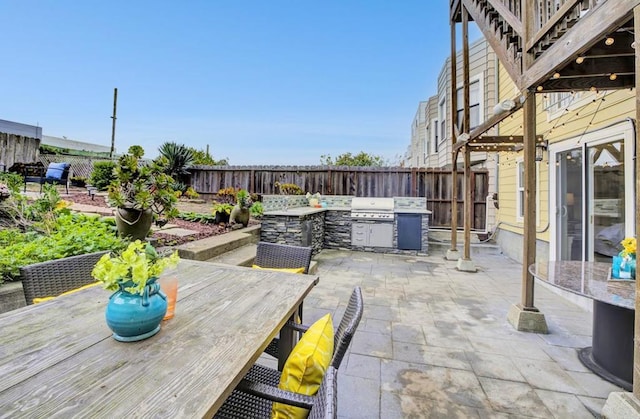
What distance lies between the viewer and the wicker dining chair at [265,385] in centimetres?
Answer: 101

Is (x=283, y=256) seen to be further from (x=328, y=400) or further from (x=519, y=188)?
(x=519, y=188)

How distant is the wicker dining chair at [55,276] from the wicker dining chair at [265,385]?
1.20 meters

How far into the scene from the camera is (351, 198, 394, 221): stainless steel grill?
21.7 ft

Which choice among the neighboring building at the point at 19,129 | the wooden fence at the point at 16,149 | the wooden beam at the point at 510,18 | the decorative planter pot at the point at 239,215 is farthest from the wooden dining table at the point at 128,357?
the neighboring building at the point at 19,129

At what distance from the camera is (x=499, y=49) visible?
11.2 feet

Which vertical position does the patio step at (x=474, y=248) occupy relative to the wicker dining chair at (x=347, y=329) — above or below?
below

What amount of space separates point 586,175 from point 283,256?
387cm

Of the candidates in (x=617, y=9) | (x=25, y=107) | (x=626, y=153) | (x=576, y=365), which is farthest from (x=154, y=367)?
(x=25, y=107)

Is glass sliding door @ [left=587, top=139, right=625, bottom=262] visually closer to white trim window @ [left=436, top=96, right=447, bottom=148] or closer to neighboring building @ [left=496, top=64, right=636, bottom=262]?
neighboring building @ [left=496, top=64, right=636, bottom=262]

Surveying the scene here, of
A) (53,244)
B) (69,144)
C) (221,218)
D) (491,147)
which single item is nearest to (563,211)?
(491,147)

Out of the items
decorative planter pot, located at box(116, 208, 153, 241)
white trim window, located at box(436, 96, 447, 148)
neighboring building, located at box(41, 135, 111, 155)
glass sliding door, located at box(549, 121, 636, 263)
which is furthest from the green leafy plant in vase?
neighboring building, located at box(41, 135, 111, 155)

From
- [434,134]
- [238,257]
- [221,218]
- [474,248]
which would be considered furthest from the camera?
[434,134]

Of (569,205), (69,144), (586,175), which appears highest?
(69,144)

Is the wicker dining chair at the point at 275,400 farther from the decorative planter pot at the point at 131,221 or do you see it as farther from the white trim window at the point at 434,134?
the white trim window at the point at 434,134
